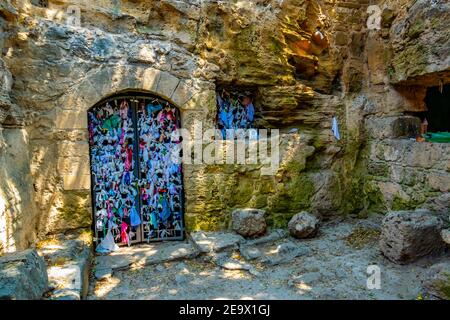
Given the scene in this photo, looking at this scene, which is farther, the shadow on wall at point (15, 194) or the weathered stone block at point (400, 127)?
the weathered stone block at point (400, 127)

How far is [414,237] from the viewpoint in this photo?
3.46 meters

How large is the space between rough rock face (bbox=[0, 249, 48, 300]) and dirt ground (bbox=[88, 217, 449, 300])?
652 mm

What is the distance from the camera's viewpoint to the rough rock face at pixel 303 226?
443cm

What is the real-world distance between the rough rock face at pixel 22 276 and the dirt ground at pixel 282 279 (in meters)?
0.65

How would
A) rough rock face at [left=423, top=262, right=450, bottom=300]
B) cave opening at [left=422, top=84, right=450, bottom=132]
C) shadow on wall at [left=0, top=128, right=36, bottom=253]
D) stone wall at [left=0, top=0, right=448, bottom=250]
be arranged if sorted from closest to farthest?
1. rough rock face at [left=423, top=262, right=450, bottom=300]
2. shadow on wall at [left=0, top=128, right=36, bottom=253]
3. stone wall at [left=0, top=0, right=448, bottom=250]
4. cave opening at [left=422, top=84, right=450, bottom=132]

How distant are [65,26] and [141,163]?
1.87 meters

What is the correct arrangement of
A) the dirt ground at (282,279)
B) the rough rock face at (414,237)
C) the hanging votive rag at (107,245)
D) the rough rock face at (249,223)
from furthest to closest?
the rough rock face at (249,223), the hanging votive rag at (107,245), the rough rock face at (414,237), the dirt ground at (282,279)

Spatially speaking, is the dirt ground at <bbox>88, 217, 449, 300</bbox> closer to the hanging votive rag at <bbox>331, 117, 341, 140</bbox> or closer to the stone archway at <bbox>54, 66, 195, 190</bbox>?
the stone archway at <bbox>54, 66, 195, 190</bbox>

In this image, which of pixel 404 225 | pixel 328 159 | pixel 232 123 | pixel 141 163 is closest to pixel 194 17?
pixel 232 123

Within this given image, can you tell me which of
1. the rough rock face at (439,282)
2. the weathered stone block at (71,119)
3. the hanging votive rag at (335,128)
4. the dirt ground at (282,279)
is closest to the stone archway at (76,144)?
the weathered stone block at (71,119)

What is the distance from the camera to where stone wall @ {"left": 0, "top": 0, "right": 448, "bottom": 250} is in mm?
3791

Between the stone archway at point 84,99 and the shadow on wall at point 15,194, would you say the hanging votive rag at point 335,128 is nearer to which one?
the stone archway at point 84,99

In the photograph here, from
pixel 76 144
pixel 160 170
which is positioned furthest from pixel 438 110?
pixel 76 144

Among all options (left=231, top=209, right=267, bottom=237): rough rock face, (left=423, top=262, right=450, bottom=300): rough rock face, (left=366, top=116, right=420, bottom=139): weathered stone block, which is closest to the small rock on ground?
(left=231, top=209, right=267, bottom=237): rough rock face
